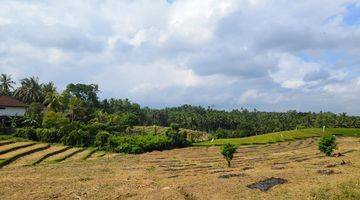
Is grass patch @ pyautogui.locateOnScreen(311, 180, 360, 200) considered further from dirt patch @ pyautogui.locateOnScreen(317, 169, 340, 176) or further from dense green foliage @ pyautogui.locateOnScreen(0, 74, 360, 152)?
dense green foliage @ pyautogui.locateOnScreen(0, 74, 360, 152)

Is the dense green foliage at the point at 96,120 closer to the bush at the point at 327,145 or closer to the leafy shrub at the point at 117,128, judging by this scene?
the leafy shrub at the point at 117,128

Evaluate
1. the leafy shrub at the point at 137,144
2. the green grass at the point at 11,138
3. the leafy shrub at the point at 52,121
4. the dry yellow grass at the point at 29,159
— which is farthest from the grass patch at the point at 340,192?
the leafy shrub at the point at 52,121

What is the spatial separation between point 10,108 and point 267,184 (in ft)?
181

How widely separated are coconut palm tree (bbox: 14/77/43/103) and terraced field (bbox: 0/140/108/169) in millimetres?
32153

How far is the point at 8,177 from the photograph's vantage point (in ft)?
101

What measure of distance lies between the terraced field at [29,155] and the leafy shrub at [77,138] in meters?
4.50

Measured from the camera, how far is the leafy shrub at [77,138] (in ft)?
202

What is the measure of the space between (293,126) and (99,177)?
303ft

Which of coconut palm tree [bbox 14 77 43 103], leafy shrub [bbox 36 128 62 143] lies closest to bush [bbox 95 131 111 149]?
leafy shrub [bbox 36 128 62 143]

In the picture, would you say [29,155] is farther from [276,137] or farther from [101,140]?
[276,137]

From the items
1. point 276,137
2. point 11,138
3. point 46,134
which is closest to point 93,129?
point 46,134

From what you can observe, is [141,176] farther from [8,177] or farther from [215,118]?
[215,118]

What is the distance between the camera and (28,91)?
8569cm

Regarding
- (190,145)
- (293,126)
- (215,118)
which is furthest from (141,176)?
(215,118)
